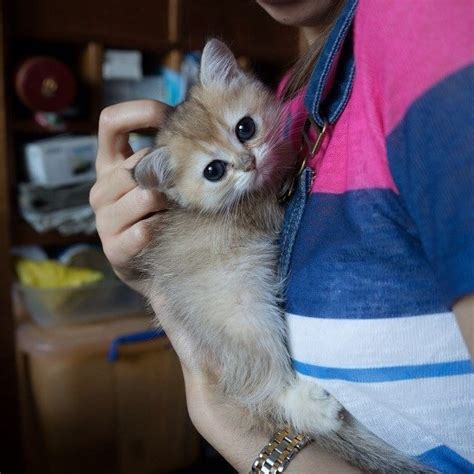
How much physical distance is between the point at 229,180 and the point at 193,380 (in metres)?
0.30

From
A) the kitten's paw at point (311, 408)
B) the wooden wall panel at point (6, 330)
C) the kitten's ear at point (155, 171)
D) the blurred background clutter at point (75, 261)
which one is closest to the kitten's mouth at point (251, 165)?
the kitten's ear at point (155, 171)

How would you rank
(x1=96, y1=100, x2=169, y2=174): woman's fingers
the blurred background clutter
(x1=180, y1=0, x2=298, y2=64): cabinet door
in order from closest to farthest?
(x1=96, y1=100, x2=169, y2=174): woman's fingers → the blurred background clutter → (x1=180, y1=0, x2=298, y2=64): cabinet door

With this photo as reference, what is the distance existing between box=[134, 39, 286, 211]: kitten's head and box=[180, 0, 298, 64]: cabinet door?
1.09 metres

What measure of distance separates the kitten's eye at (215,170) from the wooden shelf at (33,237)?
1152 millimetres

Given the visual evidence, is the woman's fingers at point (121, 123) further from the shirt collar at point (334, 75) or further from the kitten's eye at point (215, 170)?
the shirt collar at point (334, 75)

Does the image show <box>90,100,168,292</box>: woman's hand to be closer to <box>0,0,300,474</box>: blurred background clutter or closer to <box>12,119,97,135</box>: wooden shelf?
<box>0,0,300,474</box>: blurred background clutter

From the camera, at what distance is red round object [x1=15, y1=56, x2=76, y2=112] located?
169 cm

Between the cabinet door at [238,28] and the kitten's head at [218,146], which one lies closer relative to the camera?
the kitten's head at [218,146]

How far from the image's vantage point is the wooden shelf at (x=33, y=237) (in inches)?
70.3

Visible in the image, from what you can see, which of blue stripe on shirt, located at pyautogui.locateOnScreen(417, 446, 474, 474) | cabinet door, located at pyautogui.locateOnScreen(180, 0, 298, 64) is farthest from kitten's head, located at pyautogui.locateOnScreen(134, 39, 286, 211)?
cabinet door, located at pyautogui.locateOnScreen(180, 0, 298, 64)

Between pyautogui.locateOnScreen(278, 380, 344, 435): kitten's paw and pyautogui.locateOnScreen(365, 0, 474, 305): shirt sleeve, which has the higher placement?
pyautogui.locateOnScreen(365, 0, 474, 305): shirt sleeve

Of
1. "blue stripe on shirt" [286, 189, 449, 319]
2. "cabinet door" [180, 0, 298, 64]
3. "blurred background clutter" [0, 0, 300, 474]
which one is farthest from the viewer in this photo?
"cabinet door" [180, 0, 298, 64]

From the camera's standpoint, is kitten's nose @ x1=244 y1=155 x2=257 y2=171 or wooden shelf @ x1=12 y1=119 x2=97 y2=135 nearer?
kitten's nose @ x1=244 y1=155 x2=257 y2=171

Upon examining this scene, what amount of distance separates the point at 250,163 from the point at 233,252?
128 millimetres
